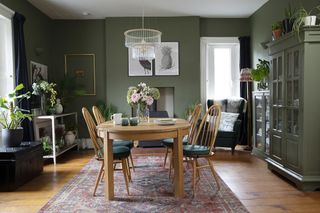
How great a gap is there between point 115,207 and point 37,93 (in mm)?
2712

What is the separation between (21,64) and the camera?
4.37 m

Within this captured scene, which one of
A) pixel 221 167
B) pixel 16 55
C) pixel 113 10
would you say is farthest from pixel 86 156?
pixel 113 10

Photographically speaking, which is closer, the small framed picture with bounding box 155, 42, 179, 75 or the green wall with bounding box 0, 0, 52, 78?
the green wall with bounding box 0, 0, 52, 78

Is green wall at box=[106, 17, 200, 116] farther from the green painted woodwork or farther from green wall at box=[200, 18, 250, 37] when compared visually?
the green painted woodwork

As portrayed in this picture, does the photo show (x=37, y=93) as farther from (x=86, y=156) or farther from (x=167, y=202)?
(x=167, y=202)

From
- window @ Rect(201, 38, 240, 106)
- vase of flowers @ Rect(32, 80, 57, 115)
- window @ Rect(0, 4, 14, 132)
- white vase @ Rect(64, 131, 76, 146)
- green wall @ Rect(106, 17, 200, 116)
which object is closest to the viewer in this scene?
window @ Rect(0, 4, 14, 132)

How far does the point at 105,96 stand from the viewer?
6.30 meters

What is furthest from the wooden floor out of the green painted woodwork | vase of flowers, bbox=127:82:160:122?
vase of flowers, bbox=127:82:160:122

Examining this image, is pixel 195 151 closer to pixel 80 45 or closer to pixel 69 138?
pixel 69 138

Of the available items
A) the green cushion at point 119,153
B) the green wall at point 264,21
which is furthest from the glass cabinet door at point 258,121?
the green cushion at point 119,153

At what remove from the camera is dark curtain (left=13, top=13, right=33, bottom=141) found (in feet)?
14.3

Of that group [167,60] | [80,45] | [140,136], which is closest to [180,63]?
[167,60]

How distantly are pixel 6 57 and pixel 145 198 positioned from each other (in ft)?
10.1

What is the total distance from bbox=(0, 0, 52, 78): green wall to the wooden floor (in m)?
2.14
